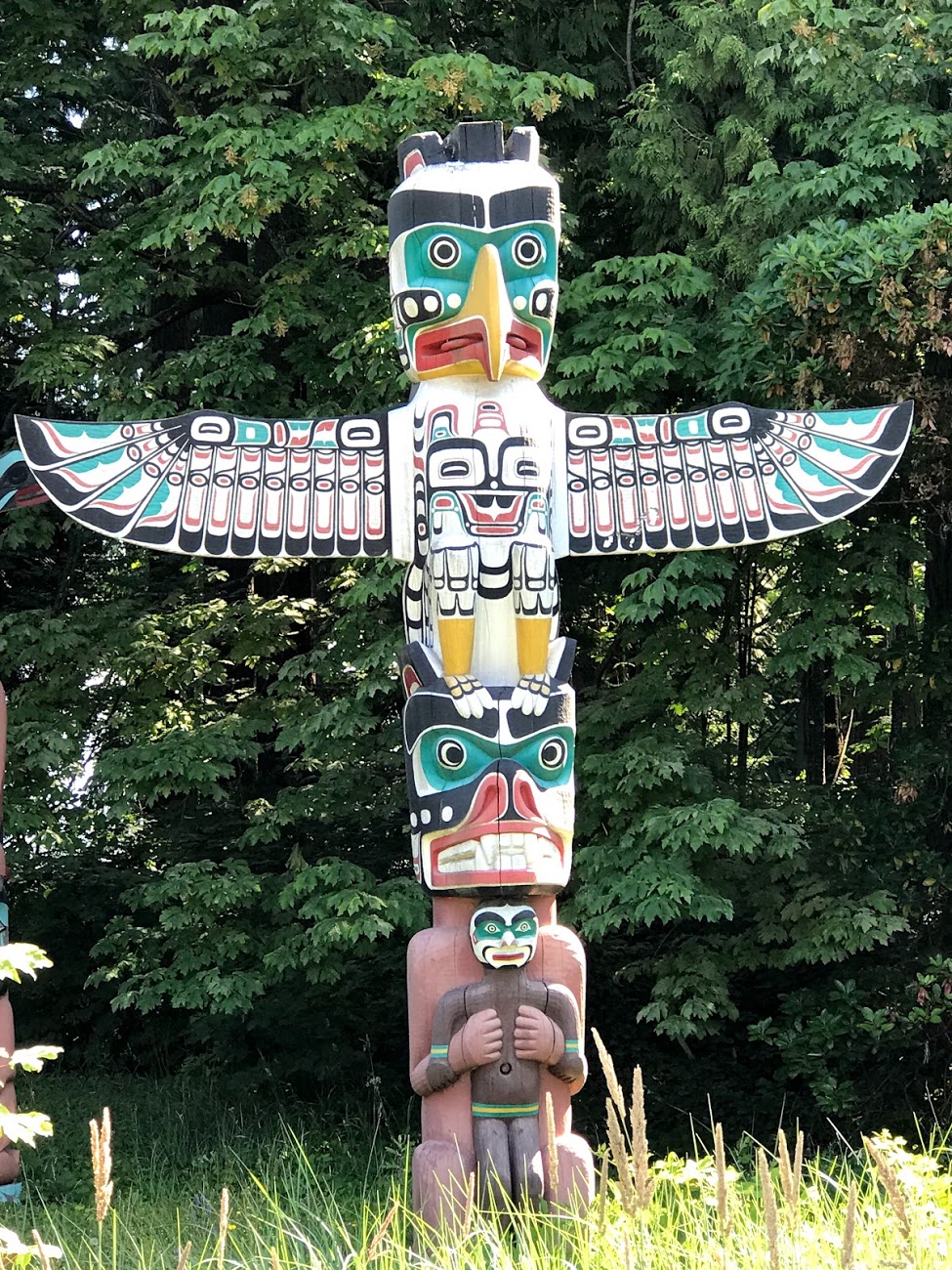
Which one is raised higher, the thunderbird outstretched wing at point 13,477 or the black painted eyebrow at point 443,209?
the black painted eyebrow at point 443,209

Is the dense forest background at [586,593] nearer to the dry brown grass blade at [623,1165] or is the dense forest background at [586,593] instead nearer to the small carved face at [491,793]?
the small carved face at [491,793]

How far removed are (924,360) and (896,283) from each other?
0.94 meters

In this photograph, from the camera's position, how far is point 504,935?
5.51 meters

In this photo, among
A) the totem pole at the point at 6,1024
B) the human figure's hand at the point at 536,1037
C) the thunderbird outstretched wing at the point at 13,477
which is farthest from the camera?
the thunderbird outstretched wing at the point at 13,477

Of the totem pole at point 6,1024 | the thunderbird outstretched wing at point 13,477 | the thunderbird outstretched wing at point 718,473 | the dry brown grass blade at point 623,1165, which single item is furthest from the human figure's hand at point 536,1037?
the thunderbird outstretched wing at point 13,477

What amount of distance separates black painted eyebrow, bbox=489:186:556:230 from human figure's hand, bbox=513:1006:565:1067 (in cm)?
303

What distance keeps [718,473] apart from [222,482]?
6.71ft

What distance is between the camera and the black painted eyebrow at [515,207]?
6102 mm

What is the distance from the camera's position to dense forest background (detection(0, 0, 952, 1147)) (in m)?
8.35

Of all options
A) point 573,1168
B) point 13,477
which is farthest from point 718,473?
point 13,477

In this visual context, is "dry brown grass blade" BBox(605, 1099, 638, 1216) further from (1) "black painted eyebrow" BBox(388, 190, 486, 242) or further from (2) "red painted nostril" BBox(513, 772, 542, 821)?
(1) "black painted eyebrow" BBox(388, 190, 486, 242)

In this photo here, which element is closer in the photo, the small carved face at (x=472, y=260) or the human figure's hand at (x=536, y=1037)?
the human figure's hand at (x=536, y=1037)

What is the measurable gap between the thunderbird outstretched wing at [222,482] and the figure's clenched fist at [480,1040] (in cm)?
189

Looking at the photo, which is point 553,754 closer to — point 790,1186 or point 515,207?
point 515,207
